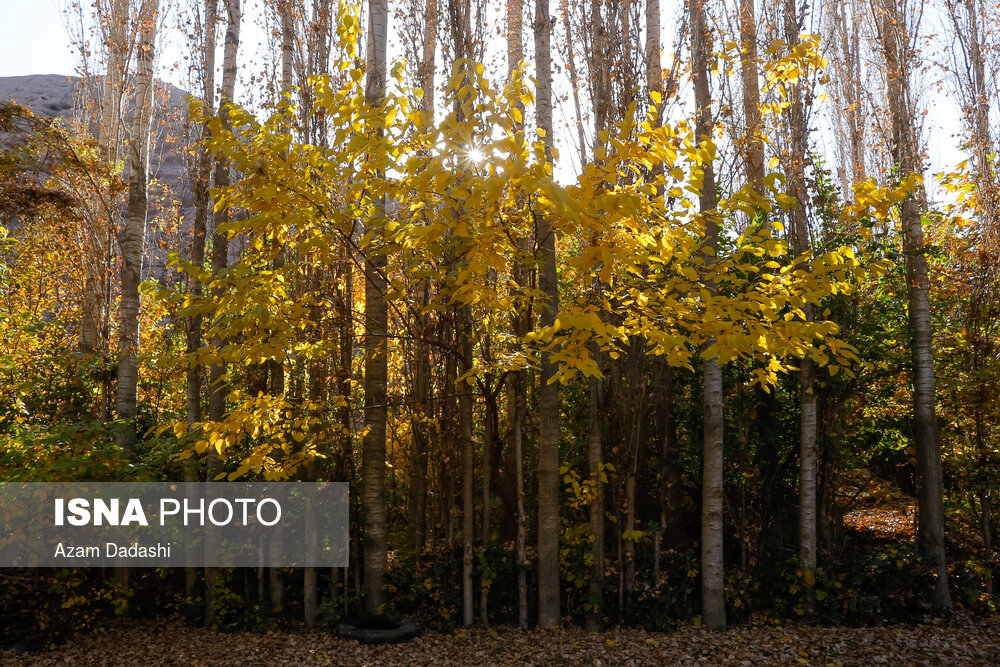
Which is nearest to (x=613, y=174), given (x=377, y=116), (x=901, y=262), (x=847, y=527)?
(x=377, y=116)

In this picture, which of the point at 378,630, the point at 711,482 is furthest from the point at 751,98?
the point at 378,630

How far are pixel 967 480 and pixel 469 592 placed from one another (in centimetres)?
482

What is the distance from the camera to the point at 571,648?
16.1 feet

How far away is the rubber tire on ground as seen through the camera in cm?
518

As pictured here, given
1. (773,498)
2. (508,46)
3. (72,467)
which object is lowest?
(773,498)

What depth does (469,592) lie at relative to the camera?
18.8 feet

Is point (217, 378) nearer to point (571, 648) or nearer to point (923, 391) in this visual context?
point (571, 648)

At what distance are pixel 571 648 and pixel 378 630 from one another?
1586 mm

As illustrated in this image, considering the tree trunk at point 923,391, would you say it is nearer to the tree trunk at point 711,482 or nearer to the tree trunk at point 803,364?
the tree trunk at point 803,364

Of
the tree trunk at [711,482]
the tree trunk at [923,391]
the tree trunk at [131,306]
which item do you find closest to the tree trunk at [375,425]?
the tree trunk at [131,306]

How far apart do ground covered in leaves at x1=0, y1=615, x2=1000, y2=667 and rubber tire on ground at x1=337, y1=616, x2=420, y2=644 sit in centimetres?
7

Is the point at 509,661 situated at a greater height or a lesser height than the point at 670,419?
lesser

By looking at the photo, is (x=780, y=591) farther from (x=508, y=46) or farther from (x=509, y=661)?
(x=508, y=46)

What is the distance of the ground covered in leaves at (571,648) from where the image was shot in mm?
4637
